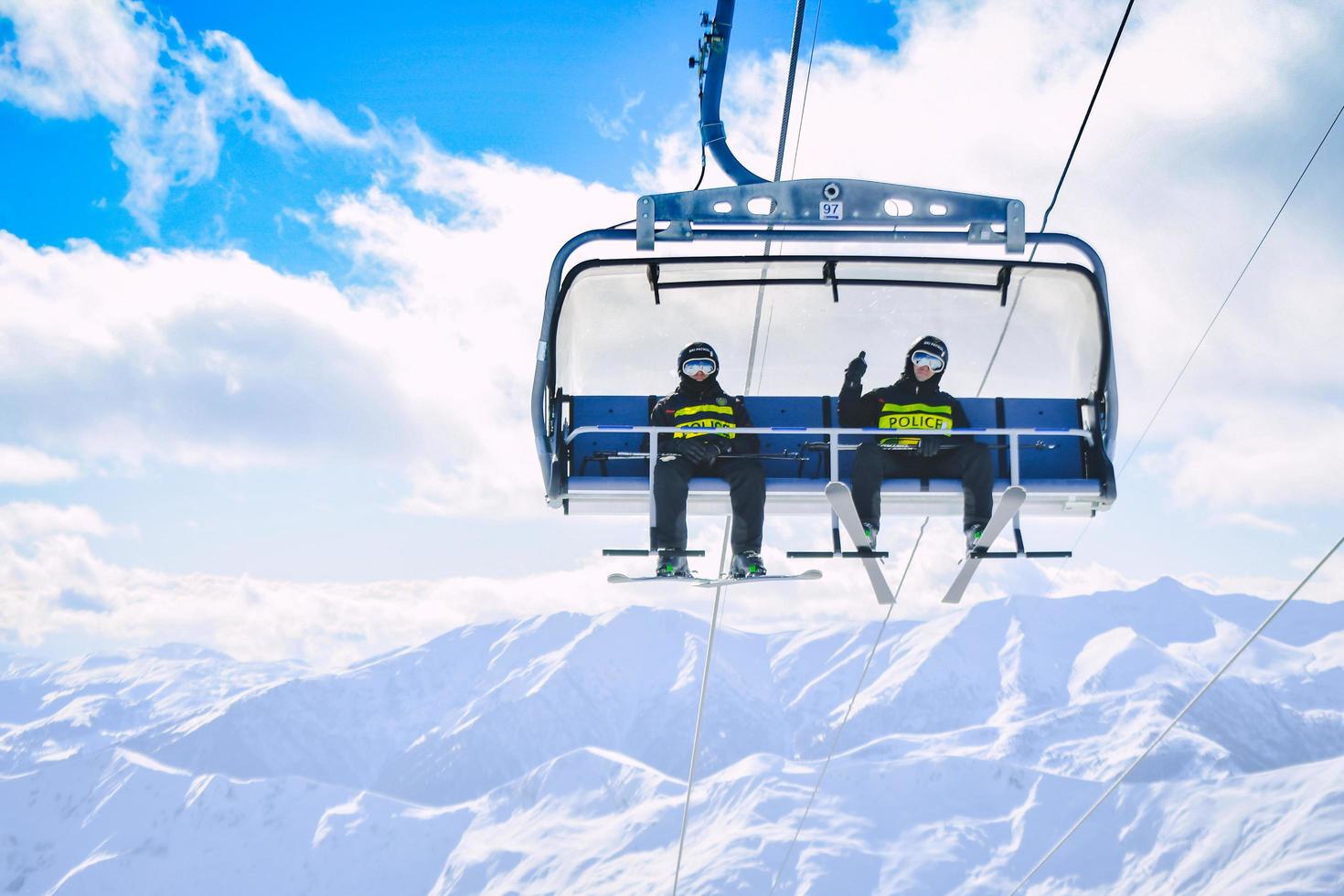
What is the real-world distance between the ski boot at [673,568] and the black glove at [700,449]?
762mm

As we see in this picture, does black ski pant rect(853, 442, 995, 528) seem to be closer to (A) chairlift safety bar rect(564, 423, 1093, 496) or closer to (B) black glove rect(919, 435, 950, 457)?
(A) chairlift safety bar rect(564, 423, 1093, 496)

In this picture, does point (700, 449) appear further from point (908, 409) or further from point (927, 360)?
point (927, 360)

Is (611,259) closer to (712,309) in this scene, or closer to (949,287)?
(712,309)

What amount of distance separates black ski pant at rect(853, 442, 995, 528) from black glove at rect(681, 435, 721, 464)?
1.08 m

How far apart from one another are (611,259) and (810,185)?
2.20 metres

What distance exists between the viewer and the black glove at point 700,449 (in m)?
10.2

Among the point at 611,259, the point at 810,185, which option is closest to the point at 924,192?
the point at 810,185

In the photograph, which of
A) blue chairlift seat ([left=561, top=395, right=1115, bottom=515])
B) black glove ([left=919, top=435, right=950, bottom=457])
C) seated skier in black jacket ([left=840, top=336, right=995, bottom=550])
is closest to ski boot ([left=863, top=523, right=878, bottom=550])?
seated skier in black jacket ([left=840, top=336, right=995, bottom=550])

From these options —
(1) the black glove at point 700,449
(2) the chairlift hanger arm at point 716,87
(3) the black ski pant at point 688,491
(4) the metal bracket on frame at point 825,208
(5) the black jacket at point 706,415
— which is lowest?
(3) the black ski pant at point 688,491

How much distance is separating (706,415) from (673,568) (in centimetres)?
118

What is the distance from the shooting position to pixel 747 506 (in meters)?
10.3

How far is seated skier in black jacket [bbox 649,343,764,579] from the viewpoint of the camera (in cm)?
1018

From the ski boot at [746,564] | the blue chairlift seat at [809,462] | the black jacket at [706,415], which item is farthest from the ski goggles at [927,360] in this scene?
the ski boot at [746,564]

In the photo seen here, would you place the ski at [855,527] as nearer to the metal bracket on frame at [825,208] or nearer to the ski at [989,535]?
the ski at [989,535]
